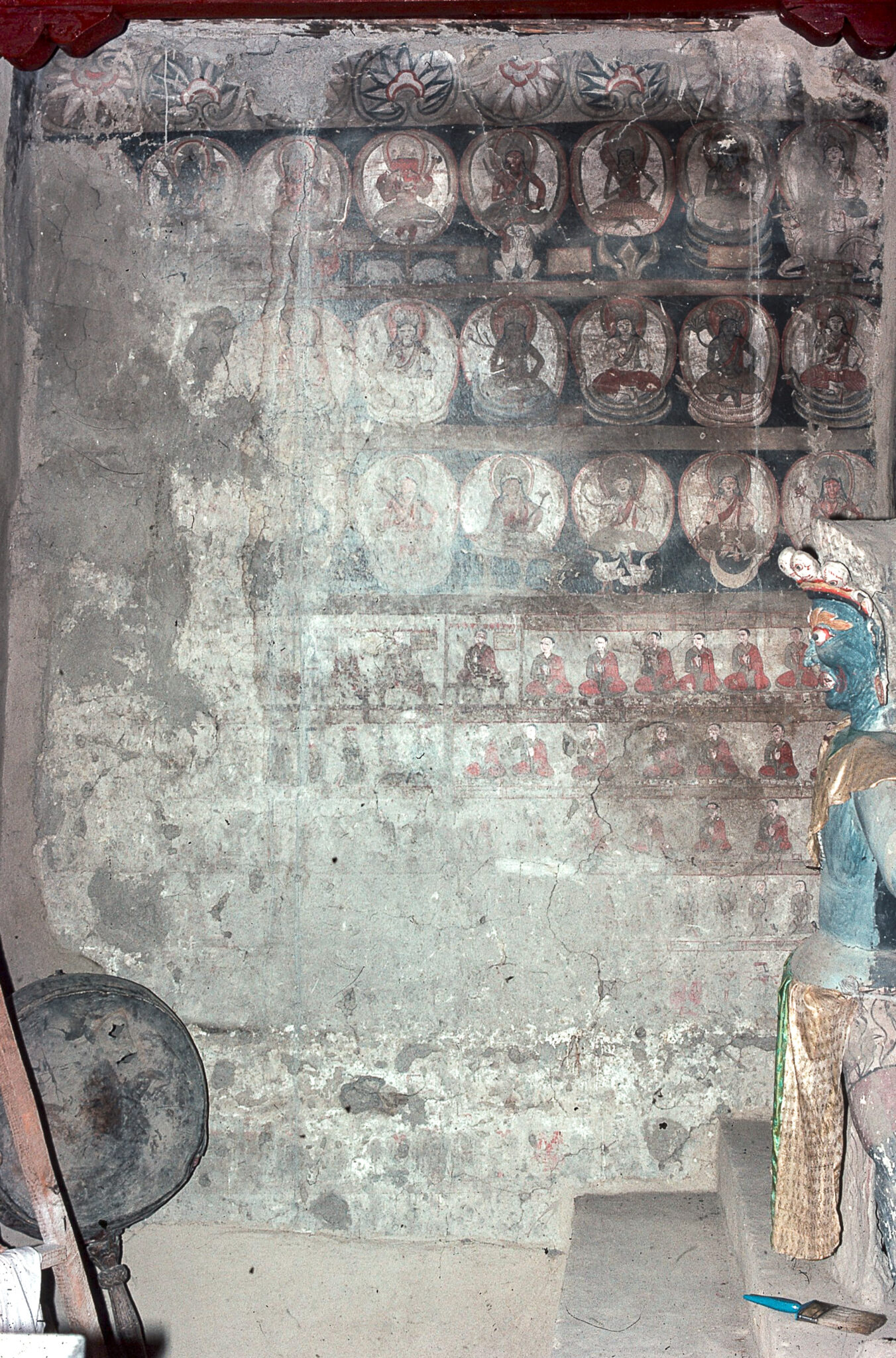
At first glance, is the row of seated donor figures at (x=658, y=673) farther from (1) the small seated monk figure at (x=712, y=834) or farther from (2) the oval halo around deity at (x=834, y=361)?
(2) the oval halo around deity at (x=834, y=361)

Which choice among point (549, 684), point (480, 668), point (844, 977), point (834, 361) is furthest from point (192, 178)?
point (844, 977)

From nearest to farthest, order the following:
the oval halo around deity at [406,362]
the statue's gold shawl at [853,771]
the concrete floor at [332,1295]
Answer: the statue's gold shawl at [853,771] → the concrete floor at [332,1295] → the oval halo around deity at [406,362]

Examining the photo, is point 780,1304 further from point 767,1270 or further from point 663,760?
point 663,760

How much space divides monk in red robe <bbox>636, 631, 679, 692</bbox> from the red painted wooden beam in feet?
8.68

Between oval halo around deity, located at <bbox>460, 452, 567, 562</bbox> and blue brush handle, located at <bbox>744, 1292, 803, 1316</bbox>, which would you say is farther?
oval halo around deity, located at <bbox>460, 452, 567, 562</bbox>

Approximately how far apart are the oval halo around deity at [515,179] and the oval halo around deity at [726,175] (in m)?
0.54

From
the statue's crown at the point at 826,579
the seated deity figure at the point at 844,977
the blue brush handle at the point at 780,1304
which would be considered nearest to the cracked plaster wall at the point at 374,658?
the blue brush handle at the point at 780,1304

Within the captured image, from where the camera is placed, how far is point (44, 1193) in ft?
11.9

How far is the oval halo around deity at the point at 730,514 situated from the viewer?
14.4ft

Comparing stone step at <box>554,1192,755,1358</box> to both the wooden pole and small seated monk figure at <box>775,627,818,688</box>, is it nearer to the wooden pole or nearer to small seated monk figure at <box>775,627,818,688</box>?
→ the wooden pole

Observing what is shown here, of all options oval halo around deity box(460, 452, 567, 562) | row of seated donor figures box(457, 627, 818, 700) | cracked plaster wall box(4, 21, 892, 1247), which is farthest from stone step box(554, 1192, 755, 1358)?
oval halo around deity box(460, 452, 567, 562)

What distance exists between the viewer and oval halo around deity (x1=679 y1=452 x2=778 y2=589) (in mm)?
4395

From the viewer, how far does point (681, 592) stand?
439cm

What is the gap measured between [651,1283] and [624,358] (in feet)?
11.8
